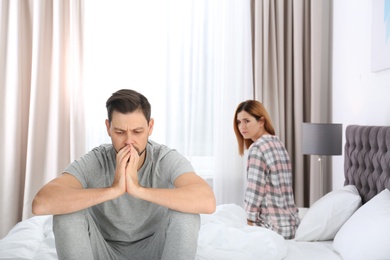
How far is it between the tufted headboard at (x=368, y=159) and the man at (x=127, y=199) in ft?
3.85

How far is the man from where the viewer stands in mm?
2111

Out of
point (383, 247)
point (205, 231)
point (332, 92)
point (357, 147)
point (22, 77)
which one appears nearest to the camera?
point (383, 247)

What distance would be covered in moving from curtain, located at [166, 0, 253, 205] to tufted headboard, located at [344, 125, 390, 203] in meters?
1.72

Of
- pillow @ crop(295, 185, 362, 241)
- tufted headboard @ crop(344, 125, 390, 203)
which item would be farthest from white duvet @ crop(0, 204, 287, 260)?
tufted headboard @ crop(344, 125, 390, 203)

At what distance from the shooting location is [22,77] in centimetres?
511

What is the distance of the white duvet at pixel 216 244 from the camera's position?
2.44 meters

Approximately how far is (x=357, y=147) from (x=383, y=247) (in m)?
1.19

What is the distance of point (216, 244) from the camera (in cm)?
260

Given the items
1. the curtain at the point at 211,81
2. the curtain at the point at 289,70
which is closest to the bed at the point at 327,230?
the curtain at the point at 289,70

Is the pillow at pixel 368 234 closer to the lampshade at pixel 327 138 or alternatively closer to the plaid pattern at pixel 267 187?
the plaid pattern at pixel 267 187

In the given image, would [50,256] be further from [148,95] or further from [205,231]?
[148,95]

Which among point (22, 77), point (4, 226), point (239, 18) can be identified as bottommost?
point (4, 226)

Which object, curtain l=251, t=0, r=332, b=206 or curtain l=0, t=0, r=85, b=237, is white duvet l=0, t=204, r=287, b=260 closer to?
curtain l=0, t=0, r=85, b=237

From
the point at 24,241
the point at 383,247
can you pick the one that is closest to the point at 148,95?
the point at 24,241
